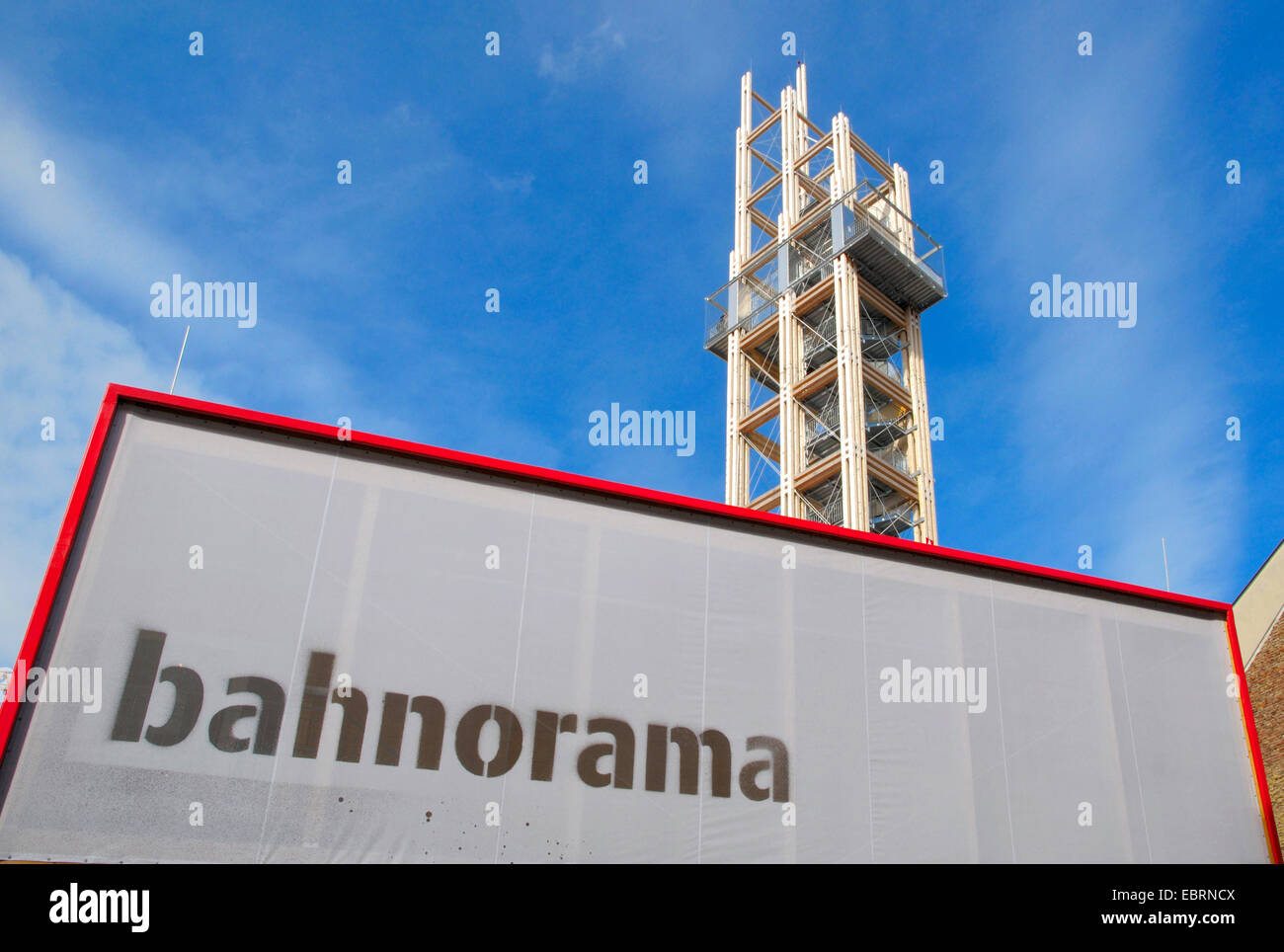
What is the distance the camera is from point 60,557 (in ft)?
29.2

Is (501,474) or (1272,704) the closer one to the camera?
(501,474)

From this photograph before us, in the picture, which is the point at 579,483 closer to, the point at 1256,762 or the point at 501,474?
the point at 501,474

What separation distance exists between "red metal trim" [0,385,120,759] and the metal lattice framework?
1084 inches

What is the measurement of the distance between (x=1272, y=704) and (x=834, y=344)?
21.1 meters

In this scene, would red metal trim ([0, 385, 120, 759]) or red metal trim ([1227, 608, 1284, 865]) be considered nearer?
red metal trim ([0, 385, 120, 759])

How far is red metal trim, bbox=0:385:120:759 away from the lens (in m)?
8.27

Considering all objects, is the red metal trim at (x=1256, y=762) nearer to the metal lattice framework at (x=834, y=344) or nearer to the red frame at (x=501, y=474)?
the red frame at (x=501, y=474)

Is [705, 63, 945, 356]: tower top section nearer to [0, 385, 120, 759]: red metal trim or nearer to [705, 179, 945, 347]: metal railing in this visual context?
[705, 179, 945, 347]: metal railing

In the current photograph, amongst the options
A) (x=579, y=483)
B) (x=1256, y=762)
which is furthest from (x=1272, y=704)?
(x=579, y=483)

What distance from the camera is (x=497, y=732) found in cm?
976

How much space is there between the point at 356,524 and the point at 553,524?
228 centimetres

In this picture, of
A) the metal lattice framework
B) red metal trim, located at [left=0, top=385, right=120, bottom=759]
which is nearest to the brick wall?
the metal lattice framework
